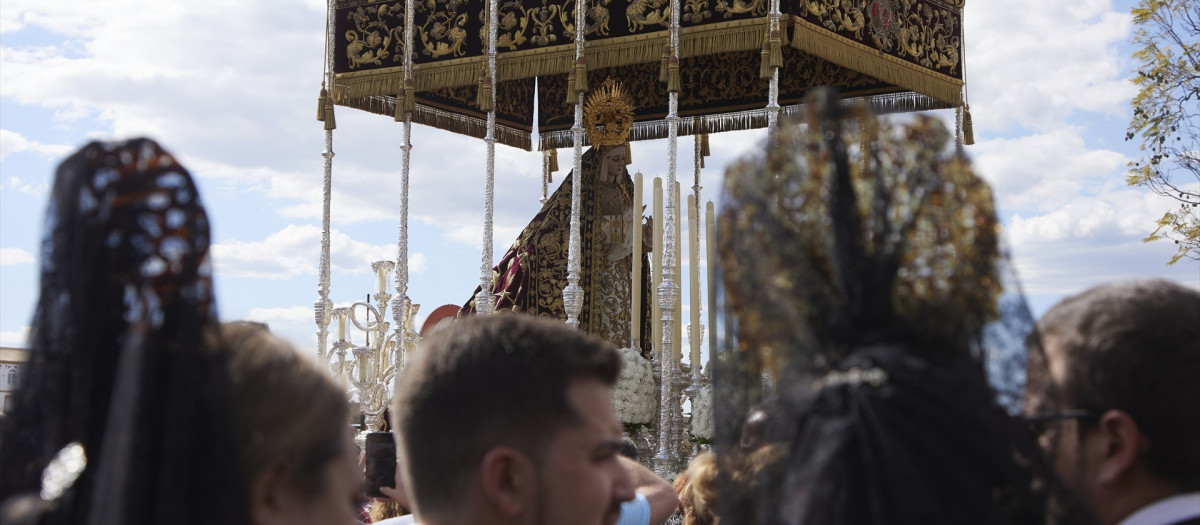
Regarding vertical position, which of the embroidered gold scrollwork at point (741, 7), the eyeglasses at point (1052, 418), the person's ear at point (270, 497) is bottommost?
the person's ear at point (270, 497)

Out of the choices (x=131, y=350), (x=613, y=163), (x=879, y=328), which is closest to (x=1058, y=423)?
(x=879, y=328)

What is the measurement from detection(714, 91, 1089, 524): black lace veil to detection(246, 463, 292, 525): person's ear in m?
0.57

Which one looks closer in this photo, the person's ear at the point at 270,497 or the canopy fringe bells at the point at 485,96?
the person's ear at the point at 270,497

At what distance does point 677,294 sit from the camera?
6461mm

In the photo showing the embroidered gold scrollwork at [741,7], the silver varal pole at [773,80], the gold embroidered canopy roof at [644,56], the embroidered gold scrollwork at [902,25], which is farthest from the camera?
the embroidered gold scrollwork at [902,25]

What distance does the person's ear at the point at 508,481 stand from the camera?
1785mm

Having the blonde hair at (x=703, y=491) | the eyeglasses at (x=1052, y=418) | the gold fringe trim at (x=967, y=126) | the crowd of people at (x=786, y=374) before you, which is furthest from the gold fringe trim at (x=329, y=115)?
the eyeglasses at (x=1052, y=418)

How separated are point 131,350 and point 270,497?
0.24 m

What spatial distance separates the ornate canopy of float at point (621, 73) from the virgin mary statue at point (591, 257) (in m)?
A: 0.71

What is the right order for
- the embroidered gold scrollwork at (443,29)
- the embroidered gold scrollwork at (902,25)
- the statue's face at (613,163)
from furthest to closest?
the statue's face at (613,163) < the embroidered gold scrollwork at (443,29) < the embroidered gold scrollwork at (902,25)

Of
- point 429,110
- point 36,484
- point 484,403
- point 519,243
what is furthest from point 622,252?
point 36,484

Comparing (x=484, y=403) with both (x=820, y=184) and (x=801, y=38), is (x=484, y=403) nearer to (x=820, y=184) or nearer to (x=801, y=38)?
(x=820, y=184)

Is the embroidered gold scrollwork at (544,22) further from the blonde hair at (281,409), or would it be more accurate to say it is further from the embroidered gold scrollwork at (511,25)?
the blonde hair at (281,409)

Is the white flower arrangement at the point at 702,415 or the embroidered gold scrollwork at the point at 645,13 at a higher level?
the embroidered gold scrollwork at the point at 645,13
